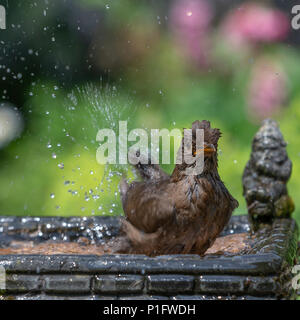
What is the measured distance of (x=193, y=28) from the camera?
5.77m

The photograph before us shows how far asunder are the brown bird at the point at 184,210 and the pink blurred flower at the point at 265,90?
2554 millimetres

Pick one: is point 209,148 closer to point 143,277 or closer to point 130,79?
point 143,277

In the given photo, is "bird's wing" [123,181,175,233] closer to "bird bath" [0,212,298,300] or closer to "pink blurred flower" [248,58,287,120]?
"bird bath" [0,212,298,300]

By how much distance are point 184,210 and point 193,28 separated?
9.86 ft

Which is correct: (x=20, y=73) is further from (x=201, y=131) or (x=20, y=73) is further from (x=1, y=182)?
(x=201, y=131)

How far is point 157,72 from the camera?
20.0ft

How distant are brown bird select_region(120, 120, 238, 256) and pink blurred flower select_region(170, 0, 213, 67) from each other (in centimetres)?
261

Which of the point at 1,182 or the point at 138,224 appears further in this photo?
the point at 1,182

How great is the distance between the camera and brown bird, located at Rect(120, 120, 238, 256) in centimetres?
313

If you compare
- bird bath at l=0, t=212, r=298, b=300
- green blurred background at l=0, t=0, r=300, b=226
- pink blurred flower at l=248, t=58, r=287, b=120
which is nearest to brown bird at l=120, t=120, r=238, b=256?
bird bath at l=0, t=212, r=298, b=300

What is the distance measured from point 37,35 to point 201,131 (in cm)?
310

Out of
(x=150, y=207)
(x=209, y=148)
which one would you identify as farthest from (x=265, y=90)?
(x=150, y=207)

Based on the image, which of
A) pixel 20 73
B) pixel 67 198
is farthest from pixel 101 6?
pixel 67 198
